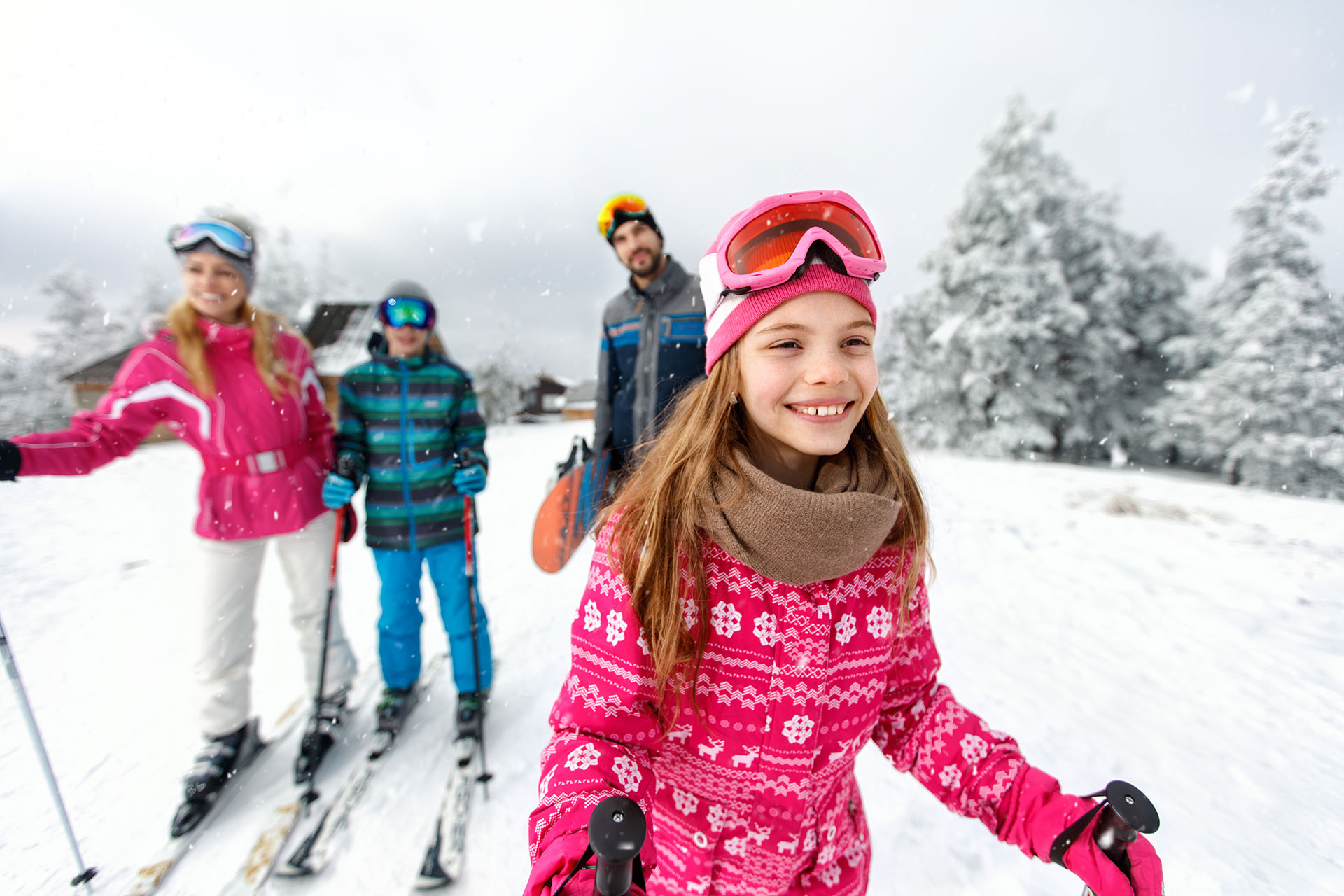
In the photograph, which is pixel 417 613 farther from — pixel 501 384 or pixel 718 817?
pixel 501 384

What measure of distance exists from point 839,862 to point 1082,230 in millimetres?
22176

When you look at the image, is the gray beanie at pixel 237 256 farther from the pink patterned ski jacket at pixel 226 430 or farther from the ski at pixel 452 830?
the ski at pixel 452 830

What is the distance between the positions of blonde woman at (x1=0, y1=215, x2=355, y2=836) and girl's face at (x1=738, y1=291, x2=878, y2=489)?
9.76 feet

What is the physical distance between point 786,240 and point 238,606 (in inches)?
138

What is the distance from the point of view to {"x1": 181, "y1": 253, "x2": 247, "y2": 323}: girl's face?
2605 mm

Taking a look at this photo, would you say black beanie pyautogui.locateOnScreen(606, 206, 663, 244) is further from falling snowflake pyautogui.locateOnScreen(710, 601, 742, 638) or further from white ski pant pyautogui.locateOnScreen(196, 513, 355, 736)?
falling snowflake pyautogui.locateOnScreen(710, 601, 742, 638)

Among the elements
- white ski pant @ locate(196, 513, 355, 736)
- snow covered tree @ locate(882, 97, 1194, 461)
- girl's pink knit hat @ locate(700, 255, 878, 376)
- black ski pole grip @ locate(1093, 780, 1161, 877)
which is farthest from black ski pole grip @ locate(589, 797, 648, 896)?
snow covered tree @ locate(882, 97, 1194, 461)

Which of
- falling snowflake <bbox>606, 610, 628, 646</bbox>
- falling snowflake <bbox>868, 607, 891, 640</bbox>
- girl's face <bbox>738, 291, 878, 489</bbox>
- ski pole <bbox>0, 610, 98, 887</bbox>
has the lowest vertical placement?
ski pole <bbox>0, 610, 98, 887</bbox>

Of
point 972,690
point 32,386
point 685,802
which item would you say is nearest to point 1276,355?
point 972,690

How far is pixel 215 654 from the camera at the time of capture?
280 cm

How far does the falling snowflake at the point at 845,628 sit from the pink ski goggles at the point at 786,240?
856 mm

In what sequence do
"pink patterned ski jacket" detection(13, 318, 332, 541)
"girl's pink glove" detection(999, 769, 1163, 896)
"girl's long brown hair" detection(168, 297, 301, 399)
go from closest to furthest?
"girl's pink glove" detection(999, 769, 1163, 896), "pink patterned ski jacket" detection(13, 318, 332, 541), "girl's long brown hair" detection(168, 297, 301, 399)

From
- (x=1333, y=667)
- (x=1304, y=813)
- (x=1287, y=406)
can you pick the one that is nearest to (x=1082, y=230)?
(x=1287, y=406)

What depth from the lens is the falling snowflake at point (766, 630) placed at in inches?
47.2
